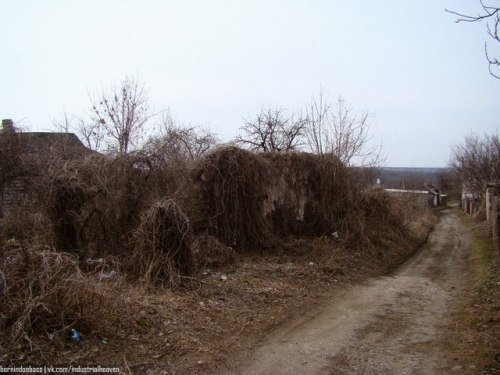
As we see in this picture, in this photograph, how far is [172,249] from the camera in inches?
316

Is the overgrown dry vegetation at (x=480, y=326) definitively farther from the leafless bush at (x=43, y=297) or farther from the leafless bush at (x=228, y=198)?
the leafless bush at (x=228, y=198)

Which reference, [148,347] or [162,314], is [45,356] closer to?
[148,347]

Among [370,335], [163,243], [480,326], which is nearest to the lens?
[370,335]

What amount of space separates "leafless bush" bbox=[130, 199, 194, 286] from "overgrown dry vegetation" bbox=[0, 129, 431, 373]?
0.03 metres

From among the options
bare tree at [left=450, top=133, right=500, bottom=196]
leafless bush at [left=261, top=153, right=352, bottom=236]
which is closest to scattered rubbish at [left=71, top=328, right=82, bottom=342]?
leafless bush at [left=261, top=153, right=352, bottom=236]

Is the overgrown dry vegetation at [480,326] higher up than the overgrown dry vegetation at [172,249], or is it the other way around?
the overgrown dry vegetation at [172,249]

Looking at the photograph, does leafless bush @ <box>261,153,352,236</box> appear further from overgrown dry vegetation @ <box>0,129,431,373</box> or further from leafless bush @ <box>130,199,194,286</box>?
leafless bush @ <box>130,199,194,286</box>

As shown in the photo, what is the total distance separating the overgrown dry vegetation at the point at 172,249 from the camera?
16.4 ft

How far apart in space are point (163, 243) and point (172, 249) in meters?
0.21

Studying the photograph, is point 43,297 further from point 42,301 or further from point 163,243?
point 163,243

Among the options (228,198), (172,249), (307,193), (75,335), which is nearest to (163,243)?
(172,249)

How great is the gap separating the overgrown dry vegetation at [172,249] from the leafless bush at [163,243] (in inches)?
1.1

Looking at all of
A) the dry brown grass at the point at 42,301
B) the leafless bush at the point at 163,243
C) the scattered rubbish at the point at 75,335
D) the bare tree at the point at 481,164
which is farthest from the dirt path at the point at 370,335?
the bare tree at the point at 481,164

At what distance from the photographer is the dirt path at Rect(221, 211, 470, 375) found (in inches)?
194
